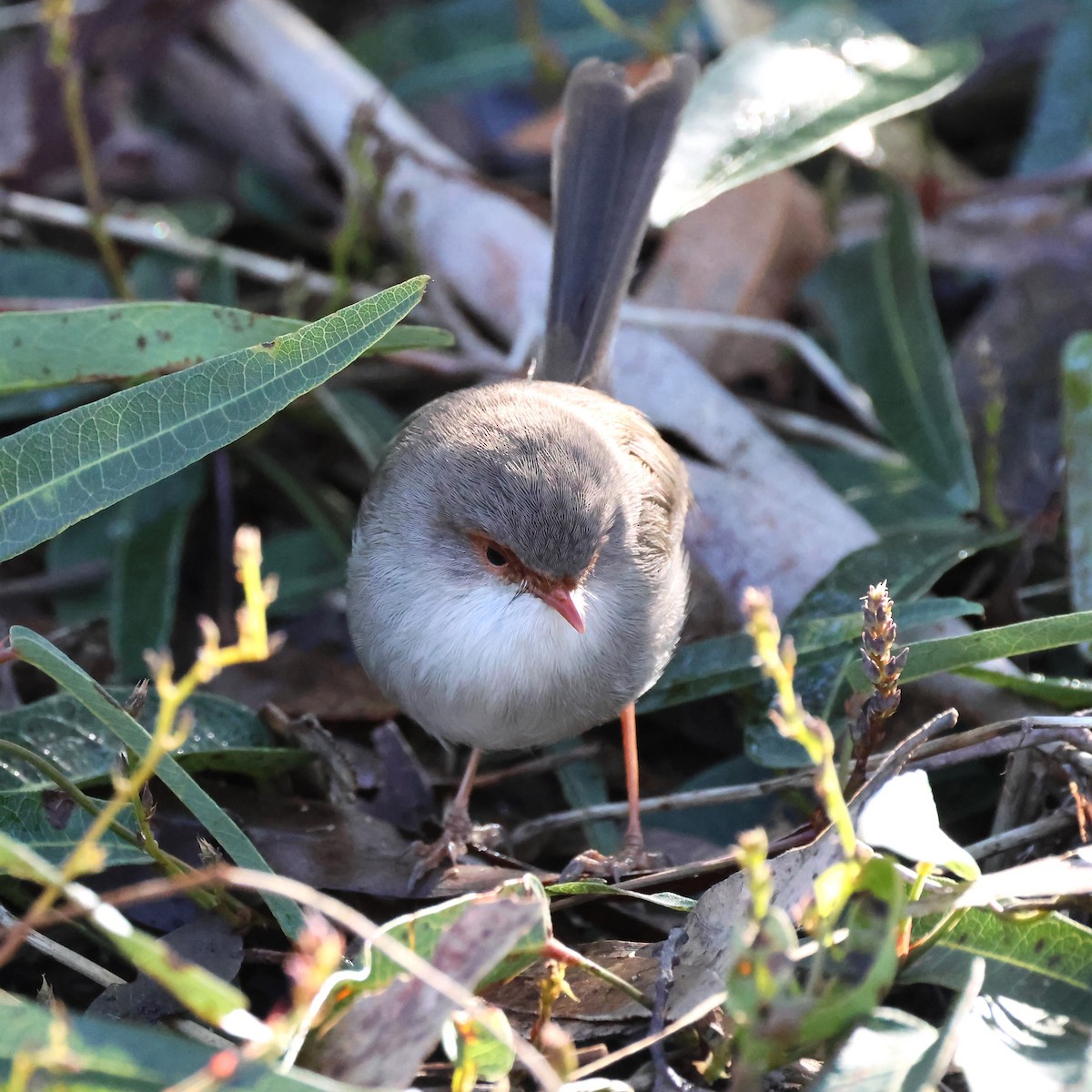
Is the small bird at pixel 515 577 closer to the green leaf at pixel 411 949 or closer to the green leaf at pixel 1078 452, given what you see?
the green leaf at pixel 411 949

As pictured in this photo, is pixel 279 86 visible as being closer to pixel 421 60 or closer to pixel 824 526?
pixel 421 60

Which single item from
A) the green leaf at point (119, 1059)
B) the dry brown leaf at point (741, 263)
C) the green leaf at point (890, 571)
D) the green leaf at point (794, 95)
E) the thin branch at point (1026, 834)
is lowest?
the thin branch at point (1026, 834)

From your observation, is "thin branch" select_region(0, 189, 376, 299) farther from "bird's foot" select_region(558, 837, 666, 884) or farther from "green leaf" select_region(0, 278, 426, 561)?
"bird's foot" select_region(558, 837, 666, 884)

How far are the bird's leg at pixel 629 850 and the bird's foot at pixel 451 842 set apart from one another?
230 mm

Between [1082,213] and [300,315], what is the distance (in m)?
2.98

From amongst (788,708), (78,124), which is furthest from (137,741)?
(78,124)

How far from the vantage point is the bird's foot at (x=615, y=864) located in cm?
325

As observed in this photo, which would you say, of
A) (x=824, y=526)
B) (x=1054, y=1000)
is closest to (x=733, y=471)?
(x=824, y=526)

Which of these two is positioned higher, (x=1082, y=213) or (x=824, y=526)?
(x=1082, y=213)

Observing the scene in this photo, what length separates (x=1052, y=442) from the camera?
15.0 ft

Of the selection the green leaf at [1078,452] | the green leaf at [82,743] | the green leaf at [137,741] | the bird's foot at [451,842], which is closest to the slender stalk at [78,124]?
the green leaf at [82,743]

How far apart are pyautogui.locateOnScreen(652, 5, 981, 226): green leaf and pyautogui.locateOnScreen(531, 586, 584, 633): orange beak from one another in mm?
1188

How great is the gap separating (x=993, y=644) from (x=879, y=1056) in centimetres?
125

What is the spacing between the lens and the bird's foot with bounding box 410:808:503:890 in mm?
3297
